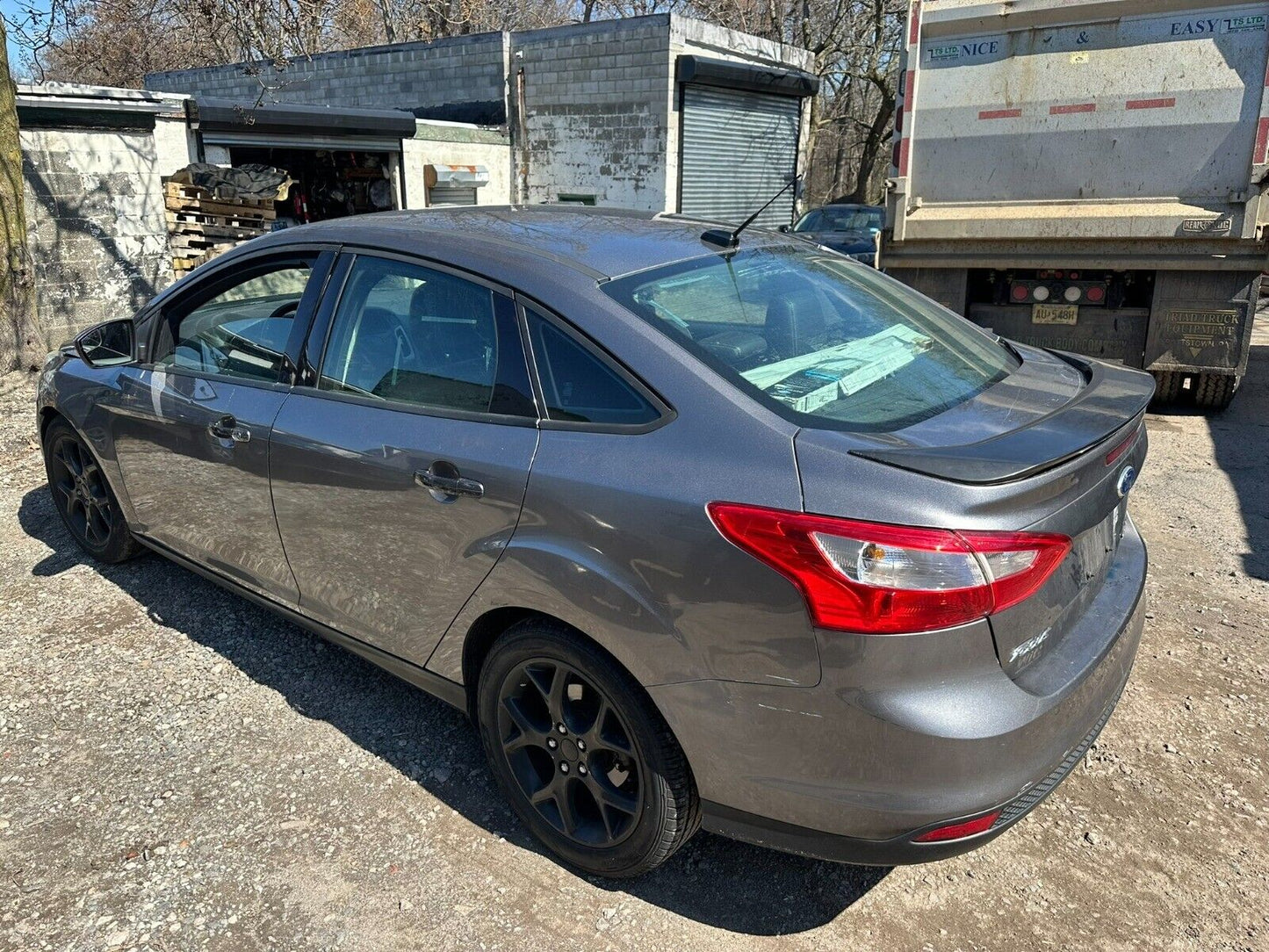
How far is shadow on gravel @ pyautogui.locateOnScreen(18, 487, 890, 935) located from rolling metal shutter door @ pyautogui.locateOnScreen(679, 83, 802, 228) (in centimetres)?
1208

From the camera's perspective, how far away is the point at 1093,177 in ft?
23.2

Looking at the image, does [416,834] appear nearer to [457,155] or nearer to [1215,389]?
[1215,389]

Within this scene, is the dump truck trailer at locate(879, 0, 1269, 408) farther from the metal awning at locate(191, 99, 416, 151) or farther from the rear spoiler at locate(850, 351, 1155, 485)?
the metal awning at locate(191, 99, 416, 151)

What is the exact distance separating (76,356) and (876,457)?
12.5 feet

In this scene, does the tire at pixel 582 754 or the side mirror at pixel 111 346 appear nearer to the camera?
the tire at pixel 582 754

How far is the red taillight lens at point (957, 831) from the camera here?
2086 mm

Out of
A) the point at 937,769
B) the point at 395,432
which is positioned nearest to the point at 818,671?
the point at 937,769

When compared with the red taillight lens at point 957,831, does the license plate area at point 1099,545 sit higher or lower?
higher

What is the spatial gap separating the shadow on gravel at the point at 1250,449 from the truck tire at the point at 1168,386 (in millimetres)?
81

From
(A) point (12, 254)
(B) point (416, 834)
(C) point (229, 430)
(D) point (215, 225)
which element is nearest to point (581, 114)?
(D) point (215, 225)

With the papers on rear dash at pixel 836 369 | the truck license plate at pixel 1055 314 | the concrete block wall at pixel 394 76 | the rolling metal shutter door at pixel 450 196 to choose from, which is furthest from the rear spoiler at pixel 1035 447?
the concrete block wall at pixel 394 76

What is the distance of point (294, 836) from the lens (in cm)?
281

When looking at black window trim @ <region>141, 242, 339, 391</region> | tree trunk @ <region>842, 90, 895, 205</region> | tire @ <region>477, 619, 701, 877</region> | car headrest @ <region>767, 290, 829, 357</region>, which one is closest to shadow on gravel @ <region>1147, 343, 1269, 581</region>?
car headrest @ <region>767, 290, 829, 357</region>

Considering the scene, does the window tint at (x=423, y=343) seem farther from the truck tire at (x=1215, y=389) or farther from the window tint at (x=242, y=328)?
the truck tire at (x=1215, y=389)
